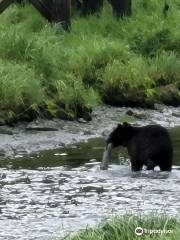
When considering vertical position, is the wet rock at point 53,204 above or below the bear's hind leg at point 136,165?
above

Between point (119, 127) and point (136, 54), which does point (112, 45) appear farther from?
point (119, 127)

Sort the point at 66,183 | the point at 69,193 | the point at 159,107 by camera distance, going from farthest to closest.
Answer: the point at 159,107
the point at 66,183
the point at 69,193

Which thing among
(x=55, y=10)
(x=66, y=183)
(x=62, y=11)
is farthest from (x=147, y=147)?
(x=55, y=10)

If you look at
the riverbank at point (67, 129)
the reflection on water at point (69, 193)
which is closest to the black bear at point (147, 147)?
the reflection on water at point (69, 193)

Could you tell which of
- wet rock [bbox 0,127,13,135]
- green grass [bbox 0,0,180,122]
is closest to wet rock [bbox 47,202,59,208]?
wet rock [bbox 0,127,13,135]

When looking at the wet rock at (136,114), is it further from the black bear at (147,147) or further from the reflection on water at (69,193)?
the black bear at (147,147)

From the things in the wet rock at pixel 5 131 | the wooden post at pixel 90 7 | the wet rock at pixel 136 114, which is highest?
the wooden post at pixel 90 7

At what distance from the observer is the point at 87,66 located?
1720 cm

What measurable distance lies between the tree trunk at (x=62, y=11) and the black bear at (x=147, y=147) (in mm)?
8462

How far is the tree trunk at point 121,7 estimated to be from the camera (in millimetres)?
22016

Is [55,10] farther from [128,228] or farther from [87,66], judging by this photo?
[128,228]

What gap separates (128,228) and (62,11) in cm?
1353

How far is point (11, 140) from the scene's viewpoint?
44.7ft

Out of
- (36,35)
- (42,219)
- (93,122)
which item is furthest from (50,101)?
(42,219)
